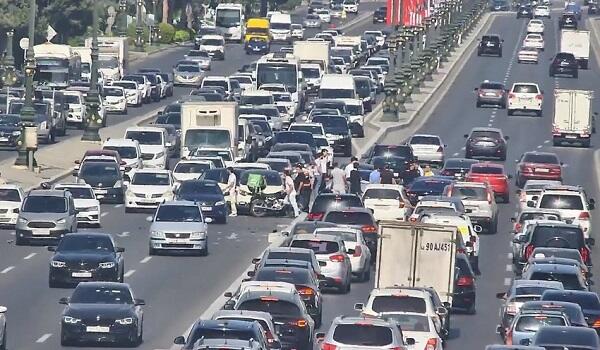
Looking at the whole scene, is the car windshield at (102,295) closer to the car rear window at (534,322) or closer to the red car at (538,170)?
the car rear window at (534,322)

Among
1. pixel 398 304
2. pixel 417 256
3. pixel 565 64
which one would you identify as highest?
pixel 398 304

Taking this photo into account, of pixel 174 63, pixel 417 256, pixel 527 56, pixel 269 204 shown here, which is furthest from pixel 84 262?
pixel 527 56

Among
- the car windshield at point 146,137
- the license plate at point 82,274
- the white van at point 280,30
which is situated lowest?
the white van at point 280,30

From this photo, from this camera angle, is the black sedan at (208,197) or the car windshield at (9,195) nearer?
the car windshield at (9,195)

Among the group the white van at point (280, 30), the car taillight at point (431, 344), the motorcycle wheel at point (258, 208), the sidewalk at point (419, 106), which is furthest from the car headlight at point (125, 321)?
the white van at point (280, 30)

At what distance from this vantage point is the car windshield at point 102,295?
35.6 metres

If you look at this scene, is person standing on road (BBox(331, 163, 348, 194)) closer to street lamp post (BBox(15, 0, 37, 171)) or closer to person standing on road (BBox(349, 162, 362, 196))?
person standing on road (BBox(349, 162, 362, 196))

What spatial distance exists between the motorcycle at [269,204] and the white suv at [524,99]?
129 ft

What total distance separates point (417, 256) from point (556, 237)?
8644 millimetres

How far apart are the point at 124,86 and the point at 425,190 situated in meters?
36.2

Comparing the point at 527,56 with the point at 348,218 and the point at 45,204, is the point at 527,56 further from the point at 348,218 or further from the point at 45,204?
the point at 45,204

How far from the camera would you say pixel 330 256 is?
1736 inches

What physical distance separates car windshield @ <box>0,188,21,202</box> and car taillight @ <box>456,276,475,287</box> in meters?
16.1

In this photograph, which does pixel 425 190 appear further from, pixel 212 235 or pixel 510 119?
pixel 510 119
